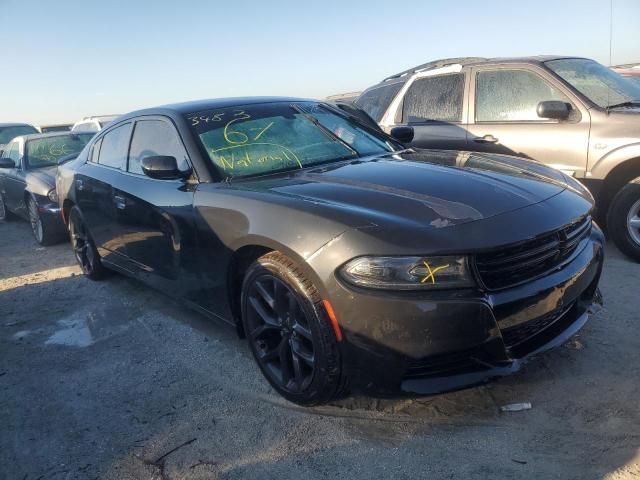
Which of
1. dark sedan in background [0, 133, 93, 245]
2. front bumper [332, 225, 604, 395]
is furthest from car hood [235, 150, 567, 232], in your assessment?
dark sedan in background [0, 133, 93, 245]

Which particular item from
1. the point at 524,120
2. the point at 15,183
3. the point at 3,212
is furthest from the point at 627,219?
the point at 3,212

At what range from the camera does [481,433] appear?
97.1 inches

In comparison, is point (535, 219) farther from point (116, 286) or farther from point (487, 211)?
point (116, 286)

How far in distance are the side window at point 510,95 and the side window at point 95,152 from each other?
12.2 feet

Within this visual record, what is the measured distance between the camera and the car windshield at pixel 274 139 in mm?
3373

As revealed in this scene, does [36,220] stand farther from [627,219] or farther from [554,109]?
[627,219]

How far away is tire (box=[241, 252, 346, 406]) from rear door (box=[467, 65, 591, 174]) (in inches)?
132

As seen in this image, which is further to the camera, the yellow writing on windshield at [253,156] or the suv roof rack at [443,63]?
the suv roof rack at [443,63]

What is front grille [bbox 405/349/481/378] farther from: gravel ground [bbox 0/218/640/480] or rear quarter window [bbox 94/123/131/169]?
rear quarter window [bbox 94/123/131/169]

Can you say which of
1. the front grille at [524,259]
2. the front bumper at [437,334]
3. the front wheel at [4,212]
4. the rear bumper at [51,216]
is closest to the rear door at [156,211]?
the front bumper at [437,334]

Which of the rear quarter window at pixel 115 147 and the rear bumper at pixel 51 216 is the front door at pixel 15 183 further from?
the rear quarter window at pixel 115 147

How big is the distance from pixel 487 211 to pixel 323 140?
1530mm

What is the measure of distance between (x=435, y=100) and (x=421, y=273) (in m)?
4.16

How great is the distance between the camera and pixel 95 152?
495 cm
